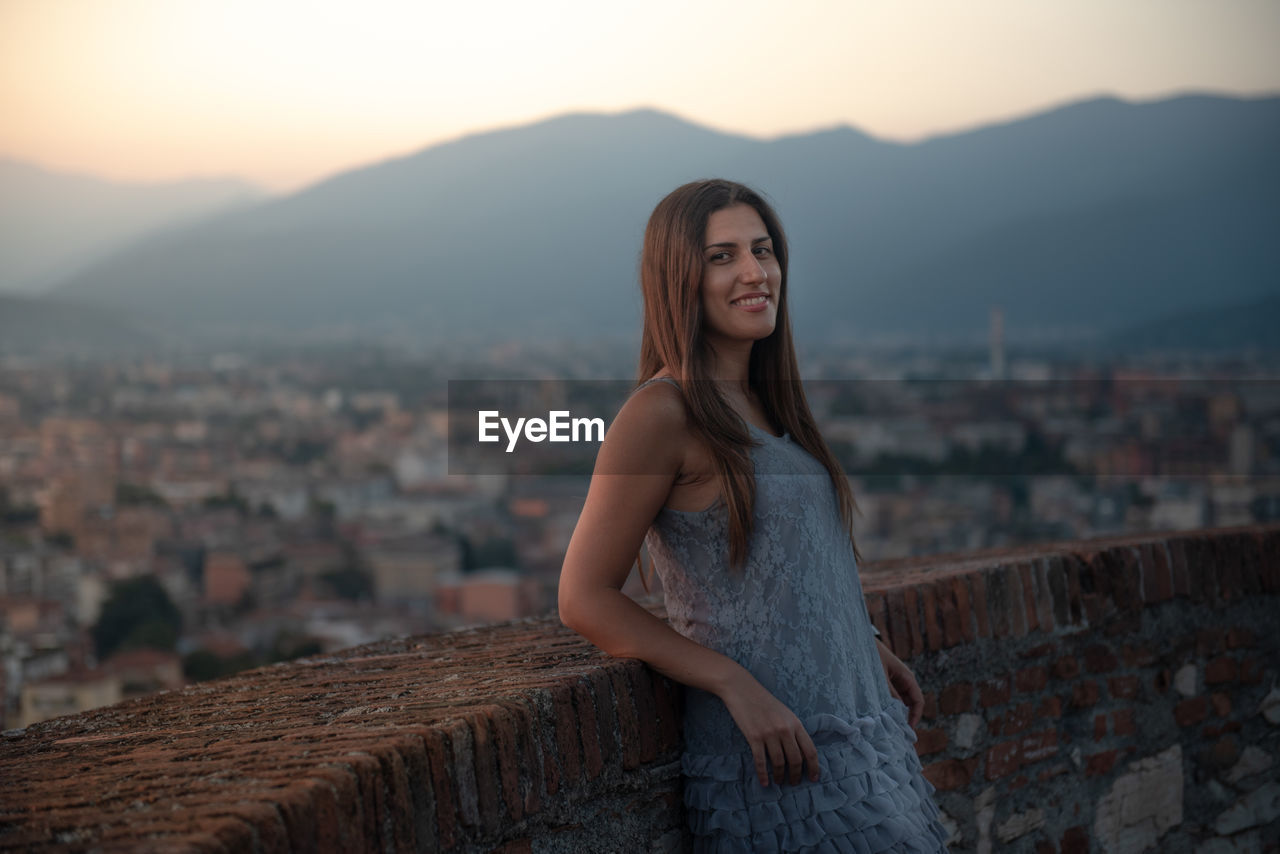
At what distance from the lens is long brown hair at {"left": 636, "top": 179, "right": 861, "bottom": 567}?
1.47 m

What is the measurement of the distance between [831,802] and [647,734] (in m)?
0.26

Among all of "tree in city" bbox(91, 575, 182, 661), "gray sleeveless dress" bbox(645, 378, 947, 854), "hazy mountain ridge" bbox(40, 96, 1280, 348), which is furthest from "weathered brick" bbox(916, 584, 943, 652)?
"hazy mountain ridge" bbox(40, 96, 1280, 348)

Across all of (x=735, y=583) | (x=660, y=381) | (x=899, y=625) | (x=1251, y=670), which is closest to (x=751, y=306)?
(x=660, y=381)

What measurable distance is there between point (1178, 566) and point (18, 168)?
63.4 meters

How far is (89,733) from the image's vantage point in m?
1.52

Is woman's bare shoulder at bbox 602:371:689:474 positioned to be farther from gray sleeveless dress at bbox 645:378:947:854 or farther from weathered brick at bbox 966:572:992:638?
weathered brick at bbox 966:572:992:638

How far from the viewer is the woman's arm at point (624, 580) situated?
1.42 m

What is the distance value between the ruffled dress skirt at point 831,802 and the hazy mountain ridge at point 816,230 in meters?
A: 46.3

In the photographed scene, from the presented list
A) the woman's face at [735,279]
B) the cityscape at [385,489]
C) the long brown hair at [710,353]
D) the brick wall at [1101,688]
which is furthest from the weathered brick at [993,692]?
the cityscape at [385,489]

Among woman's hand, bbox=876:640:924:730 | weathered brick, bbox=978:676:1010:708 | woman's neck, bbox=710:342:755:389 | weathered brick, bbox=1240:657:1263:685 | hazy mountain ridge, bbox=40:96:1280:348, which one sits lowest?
weathered brick, bbox=1240:657:1263:685

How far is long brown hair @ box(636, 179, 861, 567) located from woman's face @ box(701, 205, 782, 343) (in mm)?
16

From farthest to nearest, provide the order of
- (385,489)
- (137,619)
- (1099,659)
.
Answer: (385,489)
(137,619)
(1099,659)

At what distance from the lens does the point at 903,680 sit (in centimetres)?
177

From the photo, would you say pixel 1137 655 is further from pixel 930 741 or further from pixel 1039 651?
pixel 930 741
